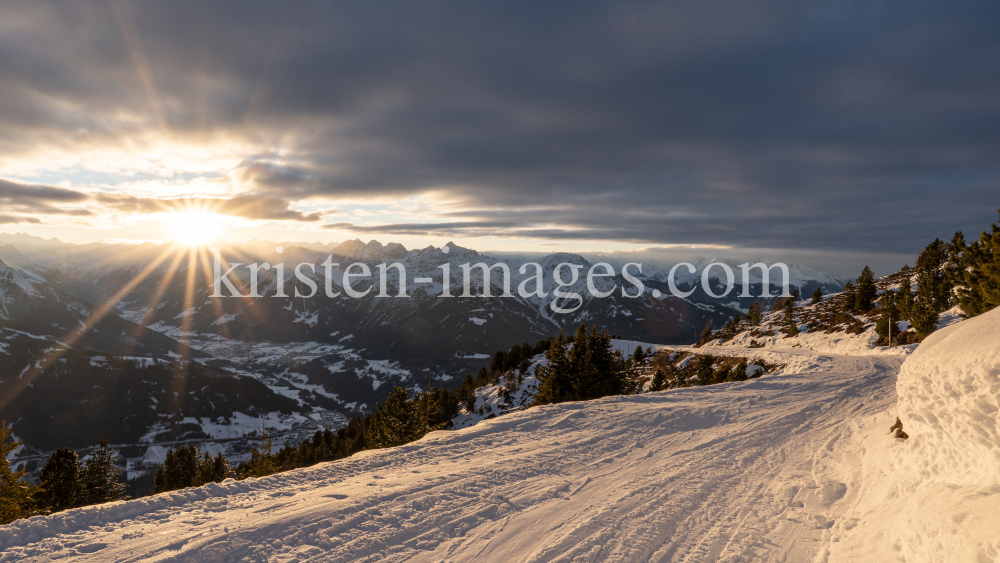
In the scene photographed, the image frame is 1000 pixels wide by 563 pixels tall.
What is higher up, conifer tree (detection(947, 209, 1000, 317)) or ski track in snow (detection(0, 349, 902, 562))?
conifer tree (detection(947, 209, 1000, 317))

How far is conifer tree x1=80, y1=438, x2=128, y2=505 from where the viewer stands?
39.2 m

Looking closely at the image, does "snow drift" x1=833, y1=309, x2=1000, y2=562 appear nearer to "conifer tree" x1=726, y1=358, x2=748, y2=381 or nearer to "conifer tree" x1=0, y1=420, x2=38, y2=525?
"conifer tree" x1=0, y1=420, x2=38, y2=525

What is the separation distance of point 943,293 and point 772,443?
50.7 m

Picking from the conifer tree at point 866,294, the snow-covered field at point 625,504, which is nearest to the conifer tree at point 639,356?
the conifer tree at point 866,294

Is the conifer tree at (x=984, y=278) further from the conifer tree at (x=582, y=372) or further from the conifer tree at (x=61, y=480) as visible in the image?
the conifer tree at (x=61, y=480)

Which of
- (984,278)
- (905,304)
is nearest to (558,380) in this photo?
(984,278)

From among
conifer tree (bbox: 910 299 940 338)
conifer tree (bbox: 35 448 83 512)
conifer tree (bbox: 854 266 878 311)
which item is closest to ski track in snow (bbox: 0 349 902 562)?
conifer tree (bbox: 910 299 940 338)

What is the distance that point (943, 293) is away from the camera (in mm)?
45344

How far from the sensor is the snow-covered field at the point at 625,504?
6.70 meters

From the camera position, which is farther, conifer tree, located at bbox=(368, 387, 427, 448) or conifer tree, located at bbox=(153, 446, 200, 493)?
conifer tree, located at bbox=(153, 446, 200, 493)

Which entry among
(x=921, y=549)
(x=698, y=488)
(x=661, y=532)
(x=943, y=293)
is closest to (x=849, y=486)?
(x=698, y=488)

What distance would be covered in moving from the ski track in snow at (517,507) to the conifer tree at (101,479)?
1699 inches

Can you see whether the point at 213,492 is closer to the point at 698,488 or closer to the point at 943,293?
the point at 698,488

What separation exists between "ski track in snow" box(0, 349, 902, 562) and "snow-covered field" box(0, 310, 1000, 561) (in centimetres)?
4
